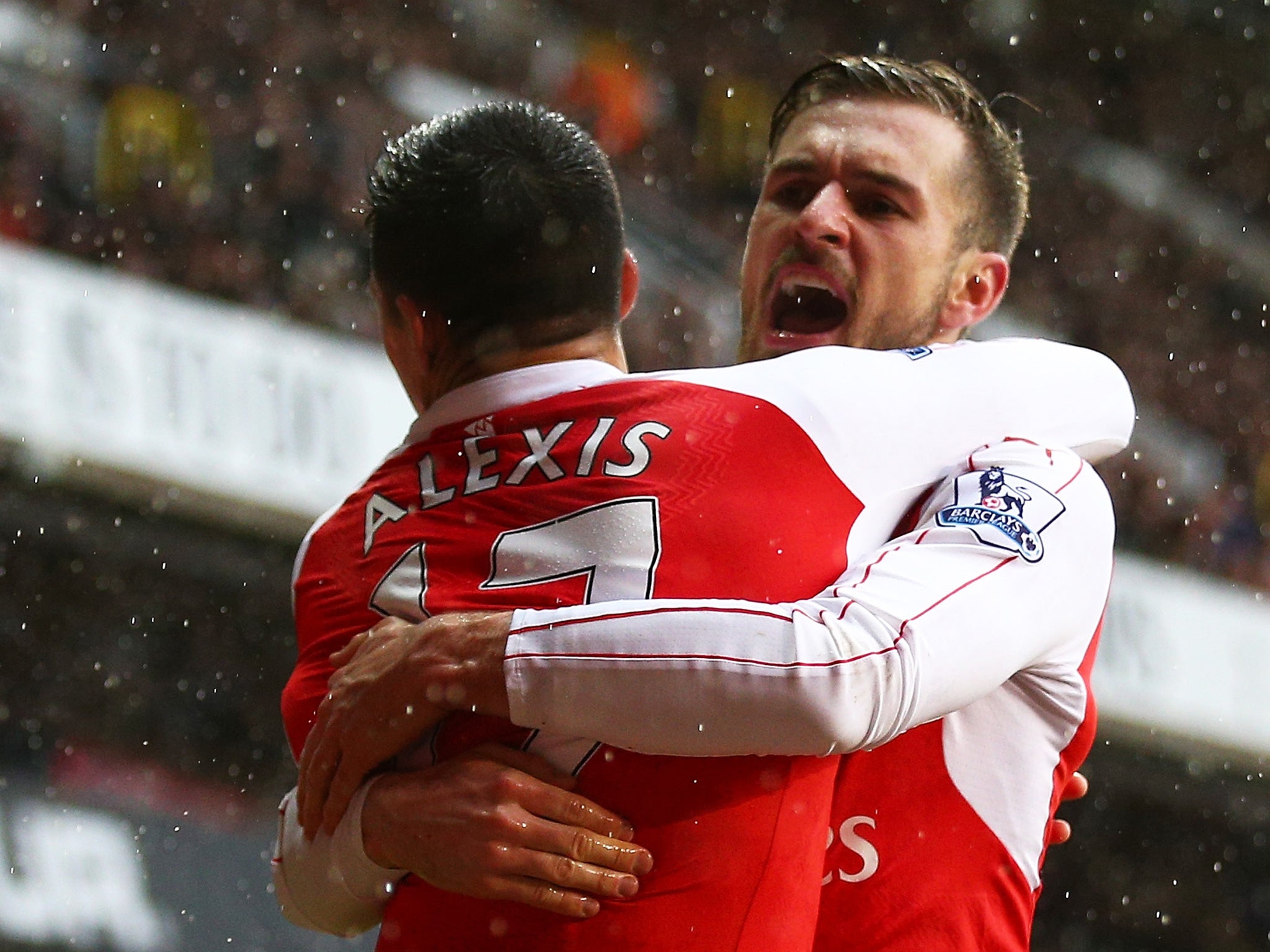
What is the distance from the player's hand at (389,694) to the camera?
1.45 m

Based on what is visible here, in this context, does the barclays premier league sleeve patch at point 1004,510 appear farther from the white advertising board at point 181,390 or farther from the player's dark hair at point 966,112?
the white advertising board at point 181,390

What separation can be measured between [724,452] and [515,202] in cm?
36

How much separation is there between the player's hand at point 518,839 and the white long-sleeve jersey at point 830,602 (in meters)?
0.07

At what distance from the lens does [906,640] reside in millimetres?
1404

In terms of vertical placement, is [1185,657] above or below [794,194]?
below

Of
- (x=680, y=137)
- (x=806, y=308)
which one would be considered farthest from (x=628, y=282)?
(x=680, y=137)

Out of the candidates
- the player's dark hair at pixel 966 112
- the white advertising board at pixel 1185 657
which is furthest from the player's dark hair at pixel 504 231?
the white advertising board at pixel 1185 657

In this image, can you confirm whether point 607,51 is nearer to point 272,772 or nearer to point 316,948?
point 272,772

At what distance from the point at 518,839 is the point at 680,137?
10.6m

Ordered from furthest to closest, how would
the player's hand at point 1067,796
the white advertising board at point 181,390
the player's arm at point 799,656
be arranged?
the white advertising board at point 181,390 < the player's hand at point 1067,796 < the player's arm at point 799,656

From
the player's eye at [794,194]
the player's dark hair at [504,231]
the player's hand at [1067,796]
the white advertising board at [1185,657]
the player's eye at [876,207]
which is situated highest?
the player's dark hair at [504,231]

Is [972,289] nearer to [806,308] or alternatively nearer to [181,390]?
[806,308]

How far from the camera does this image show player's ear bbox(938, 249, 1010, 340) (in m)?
2.48

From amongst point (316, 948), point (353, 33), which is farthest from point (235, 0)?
point (316, 948)
